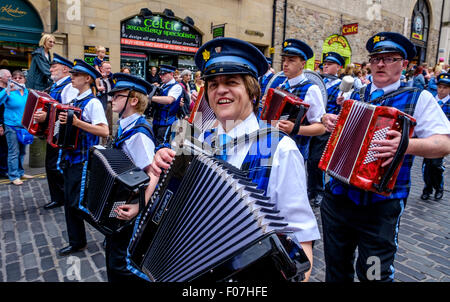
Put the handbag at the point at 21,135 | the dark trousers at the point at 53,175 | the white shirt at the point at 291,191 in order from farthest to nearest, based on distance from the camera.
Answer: the handbag at the point at 21,135 < the dark trousers at the point at 53,175 < the white shirt at the point at 291,191

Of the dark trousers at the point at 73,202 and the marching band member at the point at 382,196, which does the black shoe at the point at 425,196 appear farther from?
the dark trousers at the point at 73,202

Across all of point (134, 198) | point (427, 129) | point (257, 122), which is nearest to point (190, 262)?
point (257, 122)

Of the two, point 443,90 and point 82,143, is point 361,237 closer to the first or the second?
point 82,143

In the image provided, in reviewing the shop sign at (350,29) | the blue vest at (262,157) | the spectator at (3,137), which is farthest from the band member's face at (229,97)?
the shop sign at (350,29)

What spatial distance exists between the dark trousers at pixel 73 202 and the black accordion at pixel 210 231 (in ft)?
7.32

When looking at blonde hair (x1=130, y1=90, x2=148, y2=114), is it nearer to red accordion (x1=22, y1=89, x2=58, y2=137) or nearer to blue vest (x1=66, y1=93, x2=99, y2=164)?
blue vest (x1=66, y1=93, x2=99, y2=164)

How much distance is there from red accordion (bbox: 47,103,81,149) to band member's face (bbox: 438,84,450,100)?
6594 millimetres

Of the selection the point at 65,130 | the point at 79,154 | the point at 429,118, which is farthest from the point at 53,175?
the point at 429,118

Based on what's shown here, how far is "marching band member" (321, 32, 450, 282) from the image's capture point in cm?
222

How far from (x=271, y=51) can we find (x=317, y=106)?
40.5 feet

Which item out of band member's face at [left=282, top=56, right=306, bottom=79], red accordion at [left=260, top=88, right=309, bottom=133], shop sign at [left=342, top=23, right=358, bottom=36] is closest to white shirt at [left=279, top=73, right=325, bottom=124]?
band member's face at [left=282, top=56, right=306, bottom=79]

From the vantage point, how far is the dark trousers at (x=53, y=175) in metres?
4.79

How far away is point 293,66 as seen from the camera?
4.23 metres
